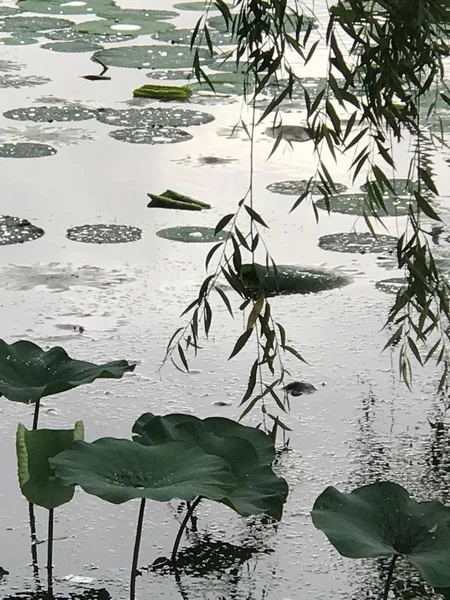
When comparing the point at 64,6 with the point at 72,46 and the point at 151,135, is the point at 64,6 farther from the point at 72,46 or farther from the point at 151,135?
the point at 151,135

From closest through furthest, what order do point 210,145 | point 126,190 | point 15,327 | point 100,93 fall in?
point 15,327 → point 126,190 → point 210,145 → point 100,93

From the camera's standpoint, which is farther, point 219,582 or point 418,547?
point 219,582

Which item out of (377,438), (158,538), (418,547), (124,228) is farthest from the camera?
(124,228)

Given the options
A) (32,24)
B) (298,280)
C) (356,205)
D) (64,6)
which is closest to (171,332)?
(298,280)

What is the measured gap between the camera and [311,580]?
2.02 meters

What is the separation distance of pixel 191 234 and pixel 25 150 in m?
1.05

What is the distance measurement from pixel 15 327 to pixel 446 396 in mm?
991

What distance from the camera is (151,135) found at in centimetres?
482

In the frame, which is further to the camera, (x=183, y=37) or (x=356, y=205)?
(x=183, y=37)

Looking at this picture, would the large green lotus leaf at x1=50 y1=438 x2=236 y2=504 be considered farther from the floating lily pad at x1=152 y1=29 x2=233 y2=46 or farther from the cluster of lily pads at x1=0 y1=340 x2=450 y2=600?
the floating lily pad at x1=152 y1=29 x2=233 y2=46

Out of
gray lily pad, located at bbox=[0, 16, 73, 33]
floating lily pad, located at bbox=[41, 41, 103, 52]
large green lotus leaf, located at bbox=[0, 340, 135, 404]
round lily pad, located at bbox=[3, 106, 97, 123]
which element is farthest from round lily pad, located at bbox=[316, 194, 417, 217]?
gray lily pad, located at bbox=[0, 16, 73, 33]

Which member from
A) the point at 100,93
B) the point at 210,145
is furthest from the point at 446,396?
the point at 100,93

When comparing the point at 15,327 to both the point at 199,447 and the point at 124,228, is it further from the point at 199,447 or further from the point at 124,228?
the point at 199,447

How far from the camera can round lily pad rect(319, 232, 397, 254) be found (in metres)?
3.70
